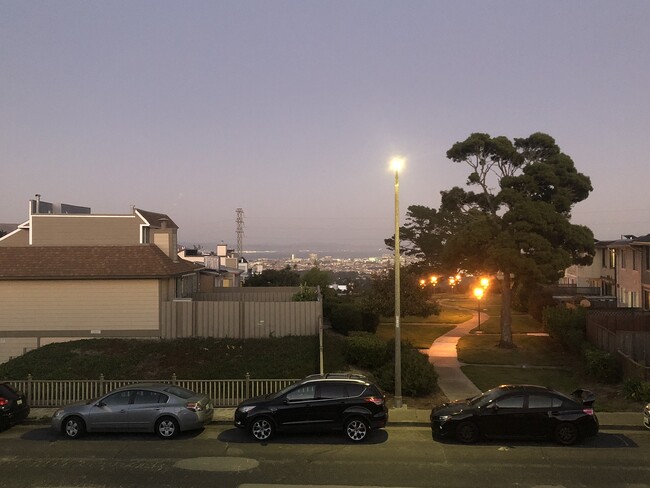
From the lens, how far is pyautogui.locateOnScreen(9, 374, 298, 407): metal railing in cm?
1839

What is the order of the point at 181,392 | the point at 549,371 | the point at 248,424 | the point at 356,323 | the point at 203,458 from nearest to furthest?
the point at 203,458
the point at 248,424
the point at 181,392
the point at 549,371
the point at 356,323

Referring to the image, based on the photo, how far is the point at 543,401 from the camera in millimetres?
14078

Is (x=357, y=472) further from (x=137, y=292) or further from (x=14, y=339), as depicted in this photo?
(x=14, y=339)

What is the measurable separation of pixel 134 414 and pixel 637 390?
15.0 m

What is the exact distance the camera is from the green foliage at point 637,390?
18.1 meters

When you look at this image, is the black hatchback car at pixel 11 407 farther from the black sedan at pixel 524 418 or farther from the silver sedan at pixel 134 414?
the black sedan at pixel 524 418

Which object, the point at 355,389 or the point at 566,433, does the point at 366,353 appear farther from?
the point at 566,433

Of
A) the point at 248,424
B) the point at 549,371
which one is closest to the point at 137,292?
the point at 248,424

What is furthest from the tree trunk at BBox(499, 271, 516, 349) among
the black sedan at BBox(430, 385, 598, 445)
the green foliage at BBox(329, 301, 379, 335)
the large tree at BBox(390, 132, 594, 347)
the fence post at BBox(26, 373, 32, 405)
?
the fence post at BBox(26, 373, 32, 405)

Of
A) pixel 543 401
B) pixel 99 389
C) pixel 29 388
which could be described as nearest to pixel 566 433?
pixel 543 401

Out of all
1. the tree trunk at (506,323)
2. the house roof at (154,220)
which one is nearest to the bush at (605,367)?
the tree trunk at (506,323)

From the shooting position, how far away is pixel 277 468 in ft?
40.1

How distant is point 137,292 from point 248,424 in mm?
14117

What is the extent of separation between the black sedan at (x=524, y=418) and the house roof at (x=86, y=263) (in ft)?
54.1
